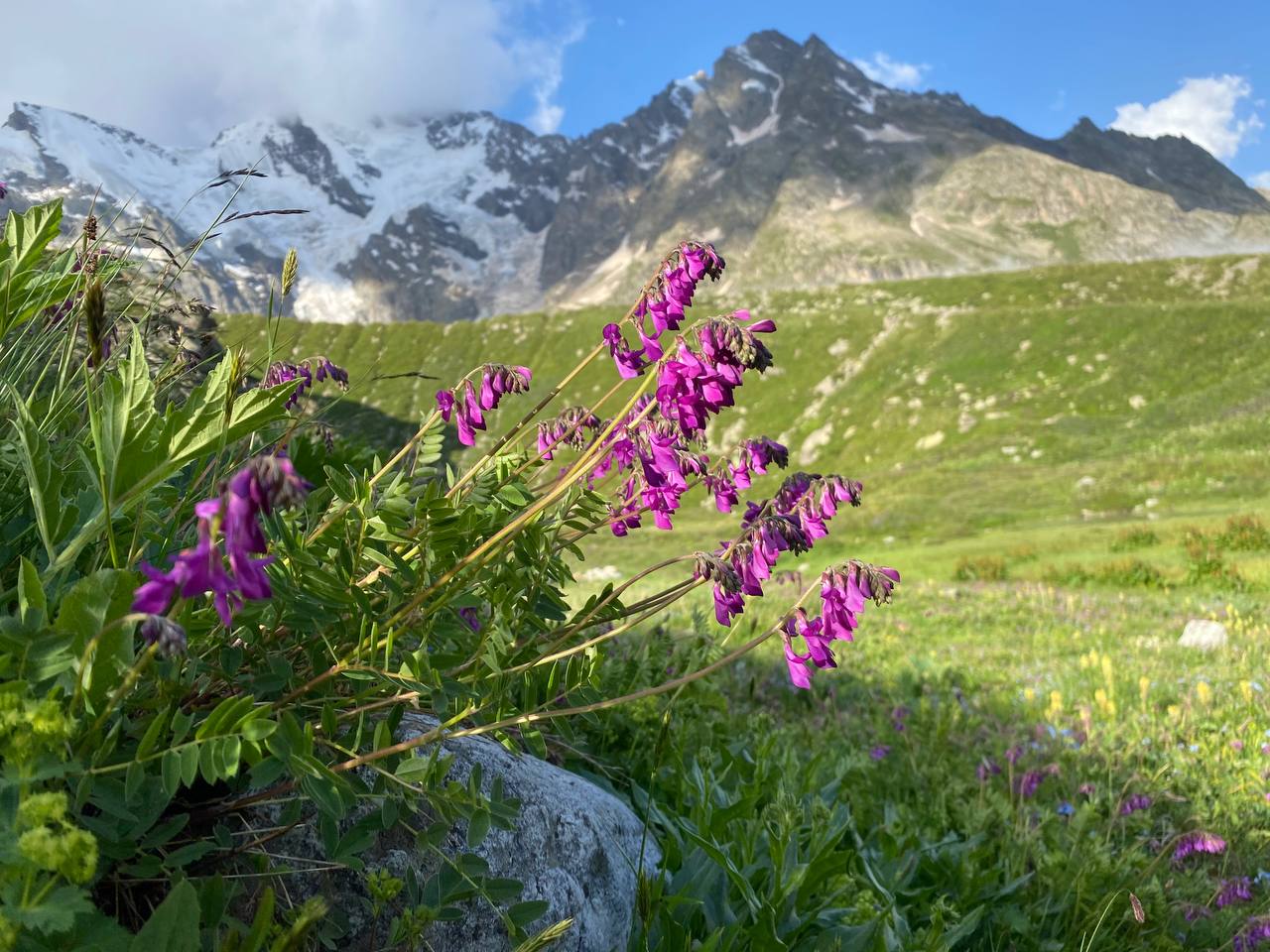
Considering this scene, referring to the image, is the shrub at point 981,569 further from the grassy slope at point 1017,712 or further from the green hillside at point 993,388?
the green hillside at point 993,388

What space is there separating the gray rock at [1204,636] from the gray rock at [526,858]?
8.91 m

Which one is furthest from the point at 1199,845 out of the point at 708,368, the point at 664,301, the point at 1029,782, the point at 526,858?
the point at 664,301

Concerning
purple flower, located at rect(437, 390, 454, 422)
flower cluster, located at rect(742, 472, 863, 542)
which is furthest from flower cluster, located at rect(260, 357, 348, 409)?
flower cluster, located at rect(742, 472, 863, 542)

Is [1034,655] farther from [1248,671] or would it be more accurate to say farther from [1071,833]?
[1071,833]

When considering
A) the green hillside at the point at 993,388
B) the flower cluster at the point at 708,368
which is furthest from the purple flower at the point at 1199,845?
the green hillside at the point at 993,388

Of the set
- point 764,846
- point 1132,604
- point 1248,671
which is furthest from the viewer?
point 1132,604

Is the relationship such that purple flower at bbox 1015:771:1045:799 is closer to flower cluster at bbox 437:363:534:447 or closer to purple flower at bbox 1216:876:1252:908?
purple flower at bbox 1216:876:1252:908

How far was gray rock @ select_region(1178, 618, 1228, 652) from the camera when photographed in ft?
30.4

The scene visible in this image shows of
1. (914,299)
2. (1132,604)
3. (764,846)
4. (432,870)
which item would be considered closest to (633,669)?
(764,846)

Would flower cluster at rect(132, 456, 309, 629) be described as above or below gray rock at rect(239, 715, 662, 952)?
above

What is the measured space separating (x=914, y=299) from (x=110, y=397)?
126 m

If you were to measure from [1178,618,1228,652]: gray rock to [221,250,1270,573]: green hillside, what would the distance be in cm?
976

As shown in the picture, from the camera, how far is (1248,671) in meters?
7.75

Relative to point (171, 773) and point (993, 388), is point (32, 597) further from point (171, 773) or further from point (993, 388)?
point (993, 388)
